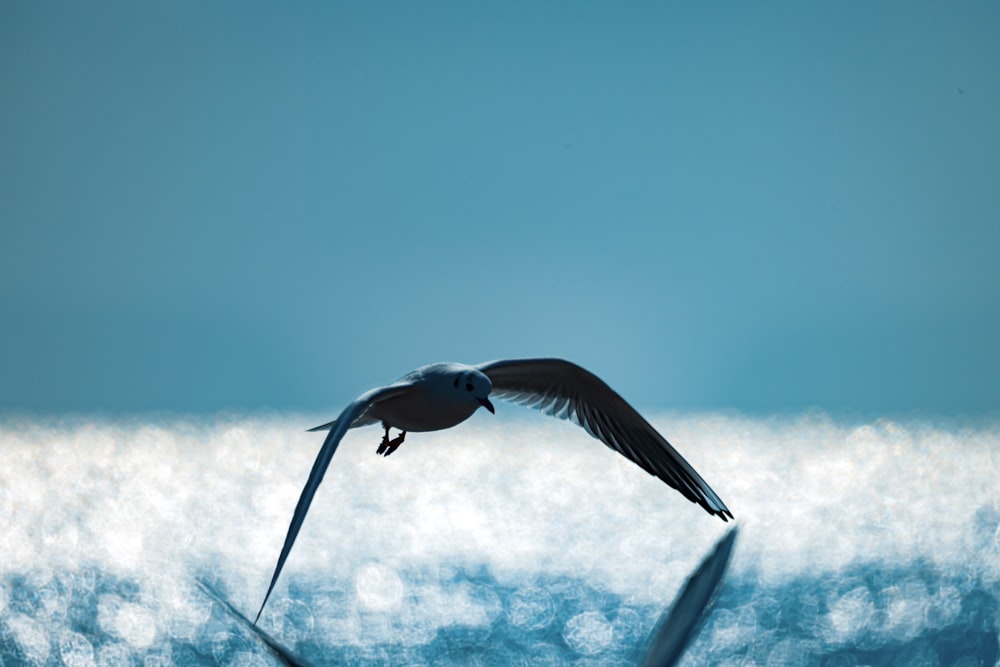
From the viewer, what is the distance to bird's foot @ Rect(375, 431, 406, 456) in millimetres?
5637

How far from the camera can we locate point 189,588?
12.6 meters

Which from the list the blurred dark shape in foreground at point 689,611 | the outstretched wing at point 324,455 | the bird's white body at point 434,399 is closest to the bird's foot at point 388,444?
the bird's white body at point 434,399

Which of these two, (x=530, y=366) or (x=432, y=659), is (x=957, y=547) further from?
(x=530, y=366)

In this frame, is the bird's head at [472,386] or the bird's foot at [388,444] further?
the bird's foot at [388,444]

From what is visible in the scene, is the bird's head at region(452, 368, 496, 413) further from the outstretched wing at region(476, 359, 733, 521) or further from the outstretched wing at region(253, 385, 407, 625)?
the outstretched wing at region(476, 359, 733, 521)

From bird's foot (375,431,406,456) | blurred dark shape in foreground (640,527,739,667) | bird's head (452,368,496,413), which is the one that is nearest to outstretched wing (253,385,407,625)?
bird's head (452,368,496,413)

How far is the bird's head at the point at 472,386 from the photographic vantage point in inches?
209

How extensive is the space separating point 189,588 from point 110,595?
0.89m

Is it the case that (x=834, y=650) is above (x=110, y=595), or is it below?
above

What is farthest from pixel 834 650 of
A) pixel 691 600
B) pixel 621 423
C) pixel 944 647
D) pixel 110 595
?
pixel 110 595

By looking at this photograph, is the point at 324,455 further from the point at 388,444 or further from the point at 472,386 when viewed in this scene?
the point at 388,444

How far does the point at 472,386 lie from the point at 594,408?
1596 mm

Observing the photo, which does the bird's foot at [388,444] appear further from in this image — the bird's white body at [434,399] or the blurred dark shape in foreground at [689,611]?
the blurred dark shape in foreground at [689,611]

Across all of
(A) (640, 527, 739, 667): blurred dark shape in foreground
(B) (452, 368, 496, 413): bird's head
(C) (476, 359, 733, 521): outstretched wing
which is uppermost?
(B) (452, 368, 496, 413): bird's head
